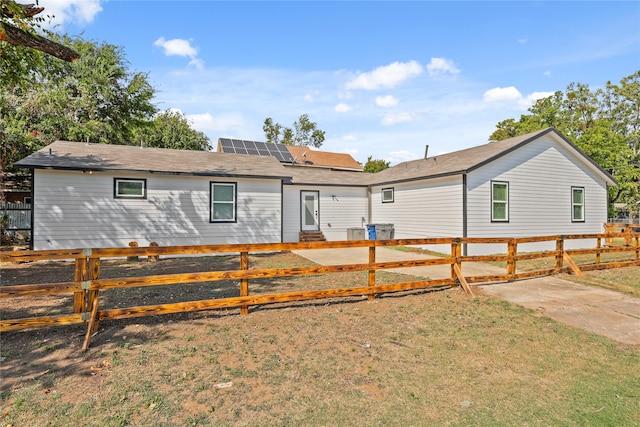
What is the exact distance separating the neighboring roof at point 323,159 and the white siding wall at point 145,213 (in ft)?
61.8

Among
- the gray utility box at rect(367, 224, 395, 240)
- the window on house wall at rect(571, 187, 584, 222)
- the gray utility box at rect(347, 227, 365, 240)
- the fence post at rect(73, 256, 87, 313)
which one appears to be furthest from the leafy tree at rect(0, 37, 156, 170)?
the window on house wall at rect(571, 187, 584, 222)

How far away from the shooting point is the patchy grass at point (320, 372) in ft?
9.76

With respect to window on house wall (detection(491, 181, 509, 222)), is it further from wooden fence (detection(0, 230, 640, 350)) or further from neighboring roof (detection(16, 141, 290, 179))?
neighboring roof (detection(16, 141, 290, 179))

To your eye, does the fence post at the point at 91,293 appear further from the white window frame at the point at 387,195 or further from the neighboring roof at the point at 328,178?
the white window frame at the point at 387,195

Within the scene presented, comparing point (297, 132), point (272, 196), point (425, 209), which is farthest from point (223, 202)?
point (297, 132)

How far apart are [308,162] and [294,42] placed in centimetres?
2026

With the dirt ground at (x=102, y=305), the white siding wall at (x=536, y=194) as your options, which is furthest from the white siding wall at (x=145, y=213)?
the white siding wall at (x=536, y=194)

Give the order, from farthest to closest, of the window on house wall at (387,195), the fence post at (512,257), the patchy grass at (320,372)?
the window on house wall at (387,195), the fence post at (512,257), the patchy grass at (320,372)

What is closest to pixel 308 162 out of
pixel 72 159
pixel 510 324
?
pixel 72 159

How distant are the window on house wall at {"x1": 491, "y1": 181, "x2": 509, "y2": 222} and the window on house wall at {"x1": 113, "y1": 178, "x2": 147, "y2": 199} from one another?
13.8 metres

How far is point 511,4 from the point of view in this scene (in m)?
11.4

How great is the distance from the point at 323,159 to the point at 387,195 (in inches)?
746

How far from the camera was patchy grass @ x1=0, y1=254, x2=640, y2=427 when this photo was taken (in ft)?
9.76

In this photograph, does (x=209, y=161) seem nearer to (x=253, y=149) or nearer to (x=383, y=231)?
(x=383, y=231)
